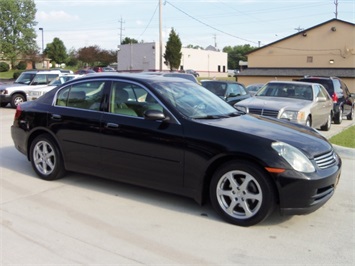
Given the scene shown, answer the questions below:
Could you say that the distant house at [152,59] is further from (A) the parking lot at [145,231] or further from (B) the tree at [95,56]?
(A) the parking lot at [145,231]

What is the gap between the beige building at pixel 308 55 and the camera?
3928 centimetres

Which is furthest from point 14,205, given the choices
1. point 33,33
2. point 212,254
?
point 33,33

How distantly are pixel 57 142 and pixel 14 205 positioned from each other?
114 cm

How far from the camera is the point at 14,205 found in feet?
15.5

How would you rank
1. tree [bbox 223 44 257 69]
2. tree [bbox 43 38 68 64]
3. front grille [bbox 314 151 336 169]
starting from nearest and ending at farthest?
1. front grille [bbox 314 151 336 169]
2. tree [bbox 43 38 68 64]
3. tree [bbox 223 44 257 69]

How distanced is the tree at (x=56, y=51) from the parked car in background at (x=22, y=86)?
2299 inches

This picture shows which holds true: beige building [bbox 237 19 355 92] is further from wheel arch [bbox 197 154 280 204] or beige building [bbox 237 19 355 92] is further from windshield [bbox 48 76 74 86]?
wheel arch [bbox 197 154 280 204]

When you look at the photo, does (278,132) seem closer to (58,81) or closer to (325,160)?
(325,160)

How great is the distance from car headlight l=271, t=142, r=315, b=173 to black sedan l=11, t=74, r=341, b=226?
13mm

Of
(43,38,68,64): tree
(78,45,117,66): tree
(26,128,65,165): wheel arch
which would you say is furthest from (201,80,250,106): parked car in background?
(43,38,68,64): tree

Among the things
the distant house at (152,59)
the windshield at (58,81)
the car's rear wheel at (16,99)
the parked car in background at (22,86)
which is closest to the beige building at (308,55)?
the distant house at (152,59)

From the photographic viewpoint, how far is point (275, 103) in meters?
9.66

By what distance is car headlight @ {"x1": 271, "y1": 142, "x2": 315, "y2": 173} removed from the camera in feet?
13.0

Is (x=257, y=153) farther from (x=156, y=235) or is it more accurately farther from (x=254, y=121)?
(x=156, y=235)
